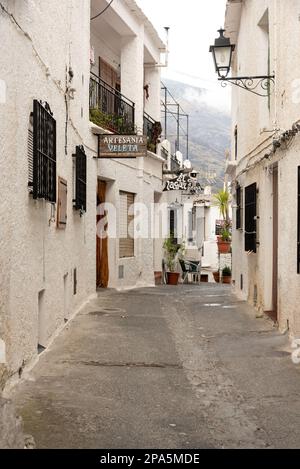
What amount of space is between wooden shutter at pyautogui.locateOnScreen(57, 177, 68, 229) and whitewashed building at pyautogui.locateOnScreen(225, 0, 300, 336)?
3186 millimetres

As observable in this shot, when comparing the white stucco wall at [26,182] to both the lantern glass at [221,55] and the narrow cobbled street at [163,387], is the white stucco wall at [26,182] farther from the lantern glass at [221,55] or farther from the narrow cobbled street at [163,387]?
the lantern glass at [221,55]

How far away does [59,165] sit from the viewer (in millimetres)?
8609

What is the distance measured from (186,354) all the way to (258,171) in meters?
4.83

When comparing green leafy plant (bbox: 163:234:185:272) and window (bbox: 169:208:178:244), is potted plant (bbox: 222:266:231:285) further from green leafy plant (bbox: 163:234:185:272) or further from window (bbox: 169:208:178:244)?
green leafy plant (bbox: 163:234:185:272)

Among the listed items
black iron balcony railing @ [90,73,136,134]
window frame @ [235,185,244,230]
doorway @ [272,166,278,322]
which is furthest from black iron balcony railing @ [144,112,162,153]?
doorway @ [272,166,278,322]

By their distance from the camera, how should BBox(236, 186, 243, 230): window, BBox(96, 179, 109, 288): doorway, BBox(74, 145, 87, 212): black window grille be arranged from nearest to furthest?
BBox(74, 145, 87, 212): black window grille < BBox(236, 186, 243, 230): window < BBox(96, 179, 109, 288): doorway

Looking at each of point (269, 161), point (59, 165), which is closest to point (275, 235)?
point (269, 161)

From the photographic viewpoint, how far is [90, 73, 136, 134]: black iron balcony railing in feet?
46.0

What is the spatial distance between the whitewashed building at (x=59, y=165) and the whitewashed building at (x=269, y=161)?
294 centimetres

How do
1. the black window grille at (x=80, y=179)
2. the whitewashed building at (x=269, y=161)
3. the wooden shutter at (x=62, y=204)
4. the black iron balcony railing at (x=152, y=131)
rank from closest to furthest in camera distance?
the wooden shutter at (x=62, y=204) → the whitewashed building at (x=269, y=161) → the black window grille at (x=80, y=179) → the black iron balcony railing at (x=152, y=131)

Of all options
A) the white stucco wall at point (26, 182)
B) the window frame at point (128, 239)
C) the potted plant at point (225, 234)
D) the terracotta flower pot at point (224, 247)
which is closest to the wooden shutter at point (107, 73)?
the window frame at point (128, 239)

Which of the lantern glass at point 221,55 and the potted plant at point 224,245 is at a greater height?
Answer: the lantern glass at point 221,55

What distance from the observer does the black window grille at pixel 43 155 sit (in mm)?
6500

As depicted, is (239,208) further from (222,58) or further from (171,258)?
(171,258)
